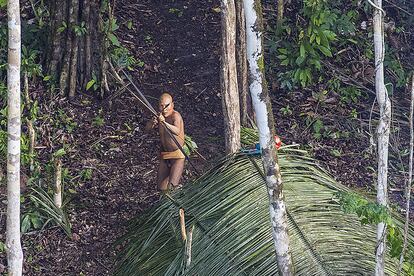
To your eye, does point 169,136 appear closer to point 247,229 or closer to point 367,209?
point 247,229

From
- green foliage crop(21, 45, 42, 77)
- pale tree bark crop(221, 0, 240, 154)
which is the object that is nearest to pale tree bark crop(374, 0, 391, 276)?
pale tree bark crop(221, 0, 240, 154)

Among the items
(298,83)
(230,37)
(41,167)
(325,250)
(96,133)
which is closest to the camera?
(325,250)

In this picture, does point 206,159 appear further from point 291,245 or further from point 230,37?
point 291,245

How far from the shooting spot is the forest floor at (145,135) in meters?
8.64

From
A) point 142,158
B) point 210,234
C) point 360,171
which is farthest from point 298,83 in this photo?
point 210,234

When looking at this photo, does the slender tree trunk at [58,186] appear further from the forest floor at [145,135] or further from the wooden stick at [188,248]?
the wooden stick at [188,248]

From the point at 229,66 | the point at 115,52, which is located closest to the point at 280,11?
the point at 115,52

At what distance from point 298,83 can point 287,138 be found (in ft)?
3.17

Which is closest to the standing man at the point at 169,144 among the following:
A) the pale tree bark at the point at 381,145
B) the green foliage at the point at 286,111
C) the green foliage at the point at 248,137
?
the green foliage at the point at 248,137

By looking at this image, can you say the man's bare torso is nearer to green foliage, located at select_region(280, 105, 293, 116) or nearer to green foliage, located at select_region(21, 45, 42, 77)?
green foliage, located at select_region(280, 105, 293, 116)

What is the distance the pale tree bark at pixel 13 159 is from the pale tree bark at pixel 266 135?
1915mm

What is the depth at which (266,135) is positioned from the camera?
561 cm

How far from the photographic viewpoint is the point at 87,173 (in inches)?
368

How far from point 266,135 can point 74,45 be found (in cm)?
495
